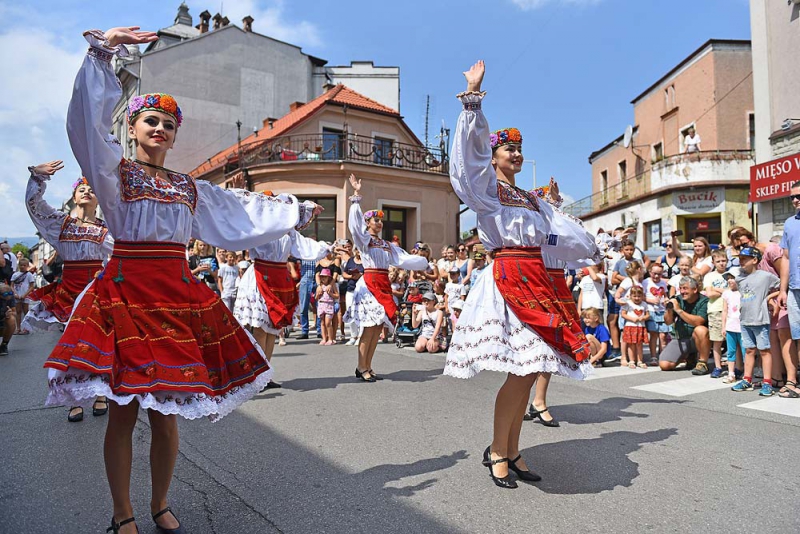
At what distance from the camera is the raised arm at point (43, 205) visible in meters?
4.02

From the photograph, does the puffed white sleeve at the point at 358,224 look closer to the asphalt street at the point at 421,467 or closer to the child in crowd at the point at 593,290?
the asphalt street at the point at 421,467

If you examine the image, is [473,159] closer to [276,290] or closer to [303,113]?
[276,290]

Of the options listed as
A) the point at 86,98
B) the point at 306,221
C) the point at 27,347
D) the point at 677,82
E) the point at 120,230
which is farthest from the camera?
the point at 677,82

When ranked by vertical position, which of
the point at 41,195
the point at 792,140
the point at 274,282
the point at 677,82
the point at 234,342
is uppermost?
the point at 677,82

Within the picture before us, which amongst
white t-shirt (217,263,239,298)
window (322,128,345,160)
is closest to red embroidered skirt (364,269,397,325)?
white t-shirt (217,263,239,298)

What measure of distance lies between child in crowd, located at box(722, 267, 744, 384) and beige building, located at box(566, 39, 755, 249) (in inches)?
683

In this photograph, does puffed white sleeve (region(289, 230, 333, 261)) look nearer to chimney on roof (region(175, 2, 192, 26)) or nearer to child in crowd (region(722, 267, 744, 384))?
child in crowd (region(722, 267, 744, 384))

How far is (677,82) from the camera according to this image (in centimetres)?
2458

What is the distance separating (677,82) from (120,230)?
27.2m

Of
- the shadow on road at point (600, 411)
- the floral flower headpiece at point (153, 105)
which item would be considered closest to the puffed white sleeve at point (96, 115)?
the floral flower headpiece at point (153, 105)

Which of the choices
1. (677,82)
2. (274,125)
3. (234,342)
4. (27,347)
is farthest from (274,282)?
(677,82)

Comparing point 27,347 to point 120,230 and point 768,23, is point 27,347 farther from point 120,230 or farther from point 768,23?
point 768,23

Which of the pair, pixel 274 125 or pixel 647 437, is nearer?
pixel 647 437

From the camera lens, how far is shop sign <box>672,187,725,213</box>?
2202cm
